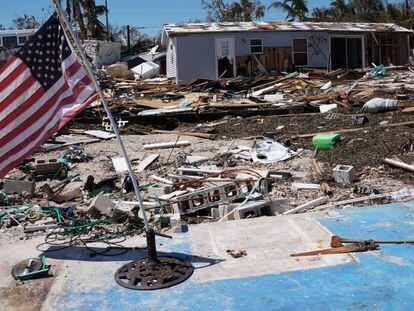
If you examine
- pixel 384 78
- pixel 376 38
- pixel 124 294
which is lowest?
pixel 124 294

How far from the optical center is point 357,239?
5543mm

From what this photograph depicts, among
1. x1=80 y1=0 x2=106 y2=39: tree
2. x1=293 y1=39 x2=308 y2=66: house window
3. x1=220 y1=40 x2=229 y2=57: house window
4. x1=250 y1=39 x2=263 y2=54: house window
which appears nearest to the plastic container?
x1=220 y1=40 x2=229 y2=57: house window

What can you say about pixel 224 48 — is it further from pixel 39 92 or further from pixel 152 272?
pixel 152 272

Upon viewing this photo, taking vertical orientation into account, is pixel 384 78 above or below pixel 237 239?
above

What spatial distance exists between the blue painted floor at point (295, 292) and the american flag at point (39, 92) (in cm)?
156

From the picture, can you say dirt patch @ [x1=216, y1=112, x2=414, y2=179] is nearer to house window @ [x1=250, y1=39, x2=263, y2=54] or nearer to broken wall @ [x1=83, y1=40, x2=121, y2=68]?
house window @ [x1=250, y1=39, x2=263, y2=54]

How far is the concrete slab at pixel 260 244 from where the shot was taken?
16.4 feet

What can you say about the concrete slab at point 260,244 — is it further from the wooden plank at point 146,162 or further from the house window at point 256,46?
the house window at point 256,46

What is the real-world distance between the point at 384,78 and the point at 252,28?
7.66 metres

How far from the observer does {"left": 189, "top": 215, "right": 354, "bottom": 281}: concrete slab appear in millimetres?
4984

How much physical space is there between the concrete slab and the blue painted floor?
17 cm

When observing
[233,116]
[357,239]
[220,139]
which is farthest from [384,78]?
[357,239]

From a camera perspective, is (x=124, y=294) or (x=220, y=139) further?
(x=220, y=139)

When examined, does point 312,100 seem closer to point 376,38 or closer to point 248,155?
point 248,155
